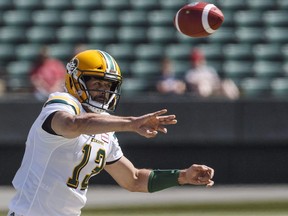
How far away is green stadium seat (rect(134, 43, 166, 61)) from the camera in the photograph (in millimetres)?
16156

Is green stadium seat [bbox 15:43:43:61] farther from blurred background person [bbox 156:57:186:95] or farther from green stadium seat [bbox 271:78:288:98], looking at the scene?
green stadium seat [bbox 271:78:288:98]

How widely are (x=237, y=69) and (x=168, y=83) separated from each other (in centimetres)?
214

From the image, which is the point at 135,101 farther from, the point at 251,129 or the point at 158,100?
the point at 251,129

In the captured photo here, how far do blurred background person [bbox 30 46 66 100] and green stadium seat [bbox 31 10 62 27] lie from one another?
2.98 metres

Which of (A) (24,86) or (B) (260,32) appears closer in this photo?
(A) (24,86)

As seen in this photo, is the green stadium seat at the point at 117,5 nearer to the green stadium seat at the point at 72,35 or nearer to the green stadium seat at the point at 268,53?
the green stadium seat at the point at 72,35

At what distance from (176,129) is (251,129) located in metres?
1.20

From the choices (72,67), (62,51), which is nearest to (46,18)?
(62,51)

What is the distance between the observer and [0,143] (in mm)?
13945

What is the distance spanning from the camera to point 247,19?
54.5 feet

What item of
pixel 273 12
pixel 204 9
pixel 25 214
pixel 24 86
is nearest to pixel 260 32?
pixel 273 12

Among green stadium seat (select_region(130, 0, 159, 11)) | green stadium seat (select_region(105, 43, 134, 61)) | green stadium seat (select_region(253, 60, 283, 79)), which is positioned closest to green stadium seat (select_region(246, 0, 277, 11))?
green stadium seat (select_region(253, 60, 283, 79))

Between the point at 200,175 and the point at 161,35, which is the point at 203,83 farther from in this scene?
the point at 200,175

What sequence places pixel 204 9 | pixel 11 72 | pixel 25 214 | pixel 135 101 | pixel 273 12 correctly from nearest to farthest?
1. pixel 25 214
2. pixel 204 9
3. pixel 135 101
4. pixel 11 72
5. pixel 273 12
